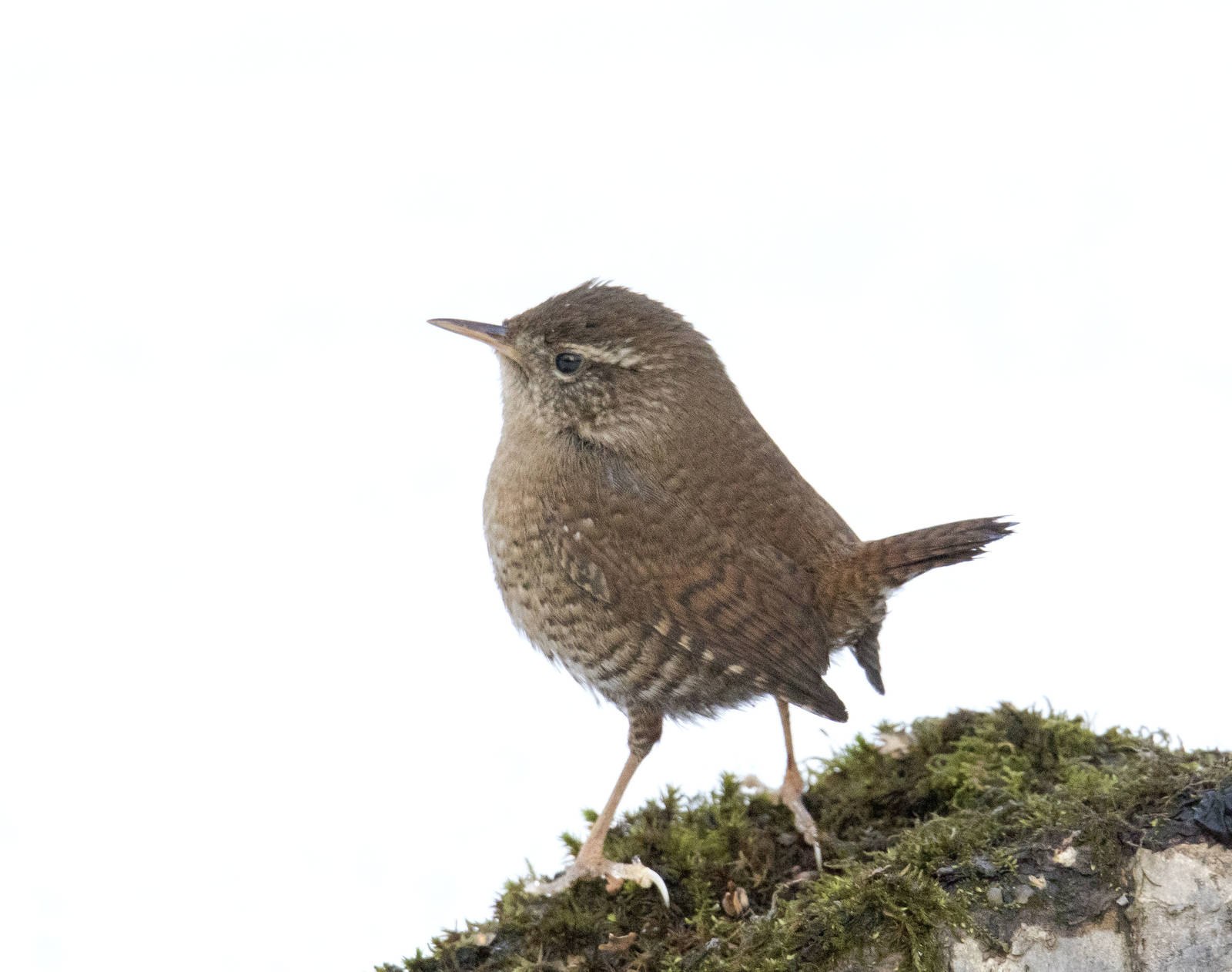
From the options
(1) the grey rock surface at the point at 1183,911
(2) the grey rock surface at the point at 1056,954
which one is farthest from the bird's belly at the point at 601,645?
(1) the grey rock surface at the point at 1183,911

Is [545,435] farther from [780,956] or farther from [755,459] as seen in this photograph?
[780,956]

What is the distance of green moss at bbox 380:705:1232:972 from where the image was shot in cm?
340

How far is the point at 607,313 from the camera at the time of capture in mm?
4148

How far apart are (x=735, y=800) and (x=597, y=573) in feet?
3.64

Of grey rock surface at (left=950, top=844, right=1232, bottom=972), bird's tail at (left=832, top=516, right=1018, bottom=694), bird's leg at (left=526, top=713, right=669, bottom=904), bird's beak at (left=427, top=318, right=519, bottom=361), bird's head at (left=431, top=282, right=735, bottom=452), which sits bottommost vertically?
grey rock surface at (left=950, top=844, right=1232, bottom=972)

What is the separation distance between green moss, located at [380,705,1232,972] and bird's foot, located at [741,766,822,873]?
1.5 inches

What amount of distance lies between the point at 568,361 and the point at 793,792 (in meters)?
1.56

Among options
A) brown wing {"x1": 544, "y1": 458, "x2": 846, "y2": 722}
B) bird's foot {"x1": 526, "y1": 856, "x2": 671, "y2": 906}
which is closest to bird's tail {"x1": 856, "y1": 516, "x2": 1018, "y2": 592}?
brown wing {"x1": 544, "y1": 458, "x2": 846, "y2": 722}

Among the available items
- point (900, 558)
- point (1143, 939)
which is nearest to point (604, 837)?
point (900, 558)

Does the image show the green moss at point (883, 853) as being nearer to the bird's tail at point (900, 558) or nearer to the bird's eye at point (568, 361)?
the bird's tail at point (900, 558)

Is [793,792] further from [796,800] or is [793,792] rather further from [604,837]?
[604,837]

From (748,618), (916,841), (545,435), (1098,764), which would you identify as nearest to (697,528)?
(748,618)

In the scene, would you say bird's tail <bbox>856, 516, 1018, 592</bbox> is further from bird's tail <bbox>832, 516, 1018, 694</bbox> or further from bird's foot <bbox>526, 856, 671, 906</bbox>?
bird's foot <bbox>526, 856, 671, 906</bbox>

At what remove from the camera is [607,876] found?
4.14 metres
